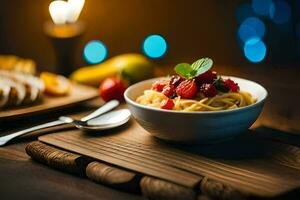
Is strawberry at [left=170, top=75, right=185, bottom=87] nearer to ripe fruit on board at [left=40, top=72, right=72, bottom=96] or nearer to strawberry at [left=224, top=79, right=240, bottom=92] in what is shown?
strawberry at [left=224, top=79, right=240, bottom=92]

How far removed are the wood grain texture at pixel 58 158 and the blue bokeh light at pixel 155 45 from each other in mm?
1578

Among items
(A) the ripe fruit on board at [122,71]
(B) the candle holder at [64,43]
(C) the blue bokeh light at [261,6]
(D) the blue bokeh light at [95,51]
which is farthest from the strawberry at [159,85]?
(D) the blue bokeh light at [95,51]

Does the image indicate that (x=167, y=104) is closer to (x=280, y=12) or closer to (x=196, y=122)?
(x=196, y=122)

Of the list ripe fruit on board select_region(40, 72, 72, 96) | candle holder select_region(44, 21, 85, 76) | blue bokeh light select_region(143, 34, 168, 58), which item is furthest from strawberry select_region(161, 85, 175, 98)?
blue bokeh light select_region(143, 34, 168, 58)

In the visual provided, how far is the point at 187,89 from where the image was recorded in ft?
5.16

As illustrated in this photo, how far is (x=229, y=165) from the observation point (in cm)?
138

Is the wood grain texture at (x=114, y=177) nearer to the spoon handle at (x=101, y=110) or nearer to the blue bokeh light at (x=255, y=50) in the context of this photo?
the spoon handle at (x=101, y=110)

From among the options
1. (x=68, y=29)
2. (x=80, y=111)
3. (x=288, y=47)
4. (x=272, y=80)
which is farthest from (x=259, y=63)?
(x=80, y=111)

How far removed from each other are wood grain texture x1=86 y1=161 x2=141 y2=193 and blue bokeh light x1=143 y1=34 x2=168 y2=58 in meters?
1.70

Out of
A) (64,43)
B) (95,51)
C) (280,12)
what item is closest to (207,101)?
(64,43)

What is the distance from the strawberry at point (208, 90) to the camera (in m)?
1.57

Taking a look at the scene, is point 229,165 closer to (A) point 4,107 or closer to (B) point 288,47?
(A) point 4,107

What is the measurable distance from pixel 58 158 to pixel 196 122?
15.8 inches

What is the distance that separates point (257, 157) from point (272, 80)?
953 millimetres
